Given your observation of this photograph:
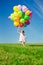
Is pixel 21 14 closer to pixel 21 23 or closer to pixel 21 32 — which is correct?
pixel 21 23

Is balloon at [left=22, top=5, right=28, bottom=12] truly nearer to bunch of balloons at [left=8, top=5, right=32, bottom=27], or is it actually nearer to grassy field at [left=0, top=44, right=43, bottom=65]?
bunch of balloons at [left=8, top=5, right=32, bottom=27]

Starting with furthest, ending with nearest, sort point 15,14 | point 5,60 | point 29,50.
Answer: point 15,14
point 29,50
point 5,60

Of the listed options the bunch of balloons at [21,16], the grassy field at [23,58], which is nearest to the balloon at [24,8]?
the bunch of balloons at [21,16]

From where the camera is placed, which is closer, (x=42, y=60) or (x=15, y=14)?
(x=42, y=60)

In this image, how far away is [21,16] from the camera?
20.1 meters

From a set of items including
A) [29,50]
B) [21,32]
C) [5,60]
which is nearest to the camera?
[5,60]

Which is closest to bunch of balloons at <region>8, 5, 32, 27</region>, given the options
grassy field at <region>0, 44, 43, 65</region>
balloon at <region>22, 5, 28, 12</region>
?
balloon at <region>22, 5, 28, 12</region>

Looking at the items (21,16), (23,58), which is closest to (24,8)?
(21,16)

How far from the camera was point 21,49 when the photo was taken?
50.1ft

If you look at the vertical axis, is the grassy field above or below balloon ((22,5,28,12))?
below

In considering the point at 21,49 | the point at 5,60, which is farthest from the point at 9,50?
the point at 5,60

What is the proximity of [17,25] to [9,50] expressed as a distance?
5.37m

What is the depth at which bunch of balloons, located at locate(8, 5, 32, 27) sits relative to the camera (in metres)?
19.7

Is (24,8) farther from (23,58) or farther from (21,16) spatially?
(23,58)
